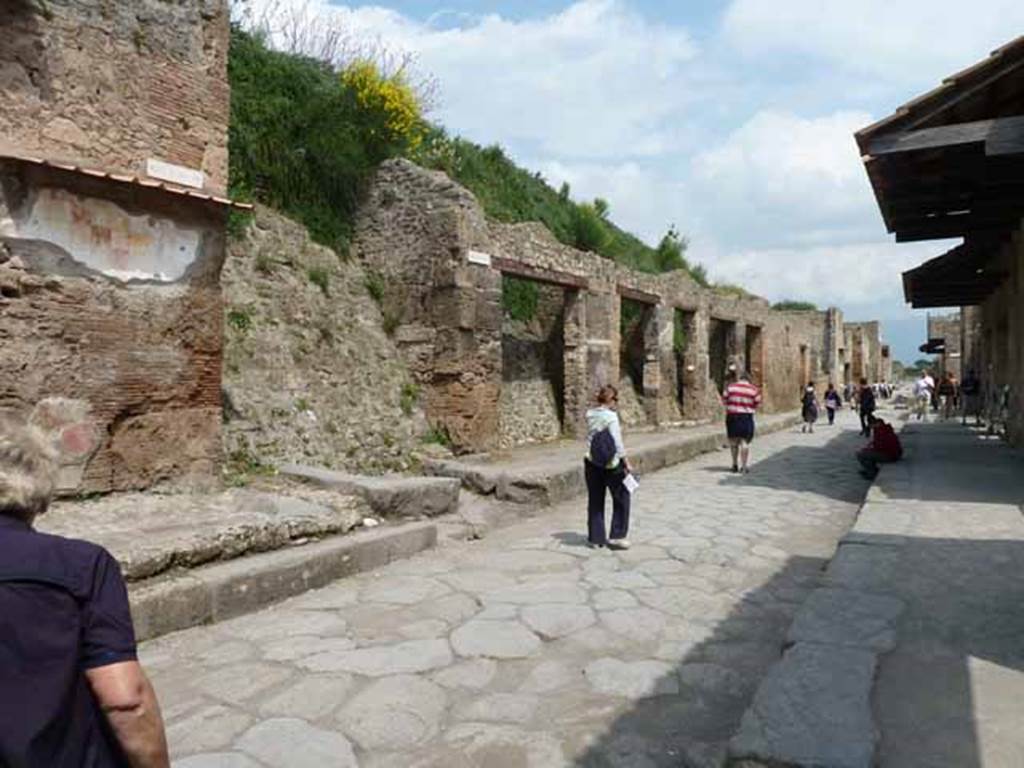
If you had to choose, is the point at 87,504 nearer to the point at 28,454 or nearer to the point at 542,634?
the point at 542,634

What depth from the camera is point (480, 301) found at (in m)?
10.6

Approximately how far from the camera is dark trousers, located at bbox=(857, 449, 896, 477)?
361 inches

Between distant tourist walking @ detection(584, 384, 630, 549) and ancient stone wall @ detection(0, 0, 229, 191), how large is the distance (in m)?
3.51

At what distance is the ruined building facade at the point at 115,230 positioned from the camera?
15.9 feet

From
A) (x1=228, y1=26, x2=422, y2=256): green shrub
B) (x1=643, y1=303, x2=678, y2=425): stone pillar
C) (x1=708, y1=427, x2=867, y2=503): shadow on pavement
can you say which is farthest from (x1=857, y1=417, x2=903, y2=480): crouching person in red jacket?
(x1=228, y1=26, x2=422, y2=256): green shrub

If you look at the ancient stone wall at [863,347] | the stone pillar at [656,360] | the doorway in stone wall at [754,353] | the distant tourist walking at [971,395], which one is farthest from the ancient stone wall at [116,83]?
the ancient stone wall at [863,347]

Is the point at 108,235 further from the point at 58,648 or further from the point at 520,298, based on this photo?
the point at 520,298

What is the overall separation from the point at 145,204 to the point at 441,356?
521 centimetres

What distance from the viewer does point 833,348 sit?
32219mm

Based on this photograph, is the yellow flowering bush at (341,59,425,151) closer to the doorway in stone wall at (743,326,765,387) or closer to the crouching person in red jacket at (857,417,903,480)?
the crouching person in red jacket at (857,417,903,480)

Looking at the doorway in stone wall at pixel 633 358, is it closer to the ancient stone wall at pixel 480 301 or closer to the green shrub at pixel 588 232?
the ancient stone wall at pixel 480 301

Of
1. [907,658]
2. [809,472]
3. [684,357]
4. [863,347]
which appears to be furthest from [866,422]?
[863,347]

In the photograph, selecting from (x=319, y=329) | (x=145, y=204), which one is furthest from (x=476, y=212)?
(x=145, y=204)

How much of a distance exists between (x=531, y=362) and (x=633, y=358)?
4.46 metres
